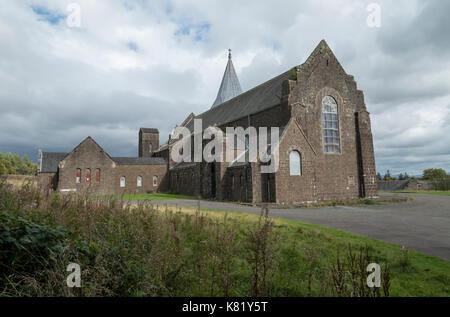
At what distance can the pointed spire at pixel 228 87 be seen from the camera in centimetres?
5450

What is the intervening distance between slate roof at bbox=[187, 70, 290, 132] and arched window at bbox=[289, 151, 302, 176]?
6.55 m

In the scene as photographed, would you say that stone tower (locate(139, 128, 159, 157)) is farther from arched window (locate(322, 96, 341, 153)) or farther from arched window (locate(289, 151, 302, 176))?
arched window (locate(289, 151, 302, 176))

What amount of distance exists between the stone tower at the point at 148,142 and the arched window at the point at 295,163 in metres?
41.2

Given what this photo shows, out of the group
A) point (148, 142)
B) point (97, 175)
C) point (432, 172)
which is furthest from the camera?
point (432, 172)

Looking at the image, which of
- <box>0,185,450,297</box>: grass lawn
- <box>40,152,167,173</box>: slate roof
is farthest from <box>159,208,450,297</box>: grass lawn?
<box>40,152,167,173</box>: slate roof

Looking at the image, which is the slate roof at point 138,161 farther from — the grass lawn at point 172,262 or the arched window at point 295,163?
the grass lawn at point 172,262

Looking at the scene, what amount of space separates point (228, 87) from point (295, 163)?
36.8 metres

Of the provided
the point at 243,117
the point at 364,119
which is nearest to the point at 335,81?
the point at 364,119

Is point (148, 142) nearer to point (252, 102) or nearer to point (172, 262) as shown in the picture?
point (252, 102)

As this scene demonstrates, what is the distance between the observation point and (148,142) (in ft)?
190

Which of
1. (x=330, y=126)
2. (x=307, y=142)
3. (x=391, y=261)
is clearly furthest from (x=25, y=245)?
(x=330, y=126)

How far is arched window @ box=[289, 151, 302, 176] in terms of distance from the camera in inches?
871
